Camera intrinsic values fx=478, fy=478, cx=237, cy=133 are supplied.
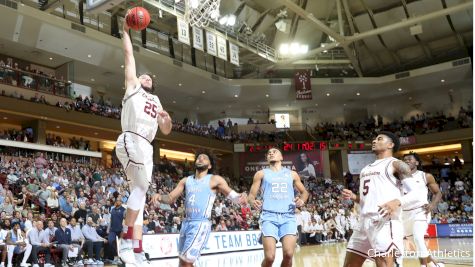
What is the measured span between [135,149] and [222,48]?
21.8 m

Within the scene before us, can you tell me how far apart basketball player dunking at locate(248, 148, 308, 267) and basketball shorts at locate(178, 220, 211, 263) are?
72cm

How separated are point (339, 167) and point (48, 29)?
77.8 feet

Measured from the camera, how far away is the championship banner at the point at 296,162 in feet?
116

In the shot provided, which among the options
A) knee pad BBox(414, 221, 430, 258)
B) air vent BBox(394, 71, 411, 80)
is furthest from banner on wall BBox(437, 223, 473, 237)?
knee pad BBox(414, 221, 430, 258)

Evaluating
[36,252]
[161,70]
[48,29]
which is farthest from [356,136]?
[36,252]

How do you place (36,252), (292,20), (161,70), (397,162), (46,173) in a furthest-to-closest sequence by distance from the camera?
(292,20) → (161,70) → (46,173) → (36,252) → (397,162)

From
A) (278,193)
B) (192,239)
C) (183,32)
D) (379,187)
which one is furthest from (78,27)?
(379,187)

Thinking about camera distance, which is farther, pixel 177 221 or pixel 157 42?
pixel 157 42

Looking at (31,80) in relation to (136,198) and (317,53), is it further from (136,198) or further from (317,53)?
(317,53)

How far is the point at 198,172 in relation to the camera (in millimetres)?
5996

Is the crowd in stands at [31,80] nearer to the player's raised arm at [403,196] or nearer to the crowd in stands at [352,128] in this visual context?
the crowd in stands at [352,128]

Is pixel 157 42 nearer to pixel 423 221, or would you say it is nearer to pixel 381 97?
pixel 381 97

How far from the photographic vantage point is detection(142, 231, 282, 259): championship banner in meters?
12.7

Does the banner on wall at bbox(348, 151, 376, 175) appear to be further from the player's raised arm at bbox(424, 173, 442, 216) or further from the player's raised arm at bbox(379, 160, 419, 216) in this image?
the player's raised arm at bbox(379, 160, 419, 216)
